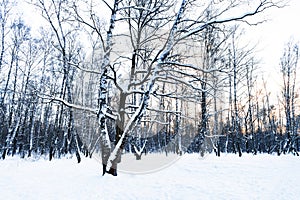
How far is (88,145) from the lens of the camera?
63.8 feet

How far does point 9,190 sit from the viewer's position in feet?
17.1

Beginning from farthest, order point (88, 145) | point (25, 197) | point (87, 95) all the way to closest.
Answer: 1. point (87, 95)
2. point (88, 145)
3. point (25, 197)

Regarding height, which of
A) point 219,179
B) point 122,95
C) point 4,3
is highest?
point 4,3

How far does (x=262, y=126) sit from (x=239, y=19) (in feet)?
110

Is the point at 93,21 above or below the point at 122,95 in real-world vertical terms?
above

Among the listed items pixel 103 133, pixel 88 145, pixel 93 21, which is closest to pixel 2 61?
pixel 88 145

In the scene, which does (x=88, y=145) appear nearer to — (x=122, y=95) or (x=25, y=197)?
(x=122, y=95)

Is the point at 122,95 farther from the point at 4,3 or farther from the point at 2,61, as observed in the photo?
the point at 4,3

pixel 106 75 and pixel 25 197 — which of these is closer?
pixel 25 197

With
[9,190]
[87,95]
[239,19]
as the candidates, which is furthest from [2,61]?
[239,19]

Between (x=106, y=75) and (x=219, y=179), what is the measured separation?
17.1 feet

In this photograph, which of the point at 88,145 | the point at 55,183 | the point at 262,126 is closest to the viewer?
the point at 55,183

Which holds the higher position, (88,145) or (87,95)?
(87,95)

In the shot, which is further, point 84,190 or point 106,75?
point 106,75
